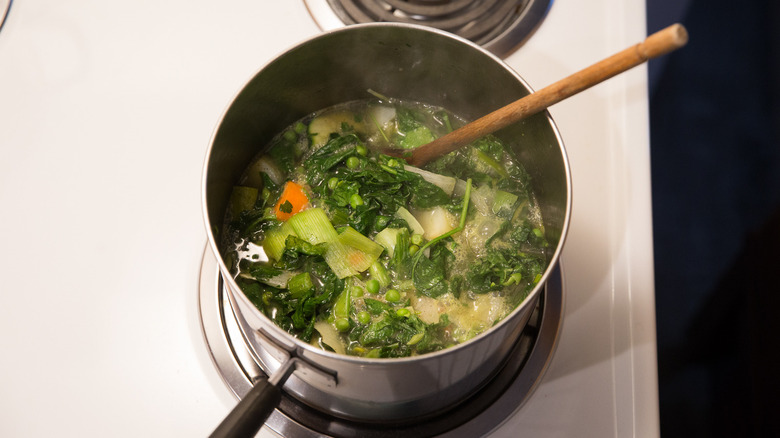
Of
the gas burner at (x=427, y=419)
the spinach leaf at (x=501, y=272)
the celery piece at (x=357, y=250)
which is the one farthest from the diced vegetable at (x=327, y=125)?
the spinach leaf at (x=501, y=272)

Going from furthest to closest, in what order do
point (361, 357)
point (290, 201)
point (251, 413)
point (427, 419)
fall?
point (290, 201) < point (427, 419) < point (361, 357) < point (251, 413)

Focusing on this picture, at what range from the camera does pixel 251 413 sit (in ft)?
3.21

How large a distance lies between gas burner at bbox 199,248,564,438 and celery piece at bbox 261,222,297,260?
14 cm

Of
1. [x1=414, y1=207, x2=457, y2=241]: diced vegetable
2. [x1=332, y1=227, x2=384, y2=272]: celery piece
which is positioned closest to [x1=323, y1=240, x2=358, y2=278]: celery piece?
[x1=332, y1=227, x2=384, y2=272]: celery piece

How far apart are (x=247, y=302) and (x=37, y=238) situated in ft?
2.58

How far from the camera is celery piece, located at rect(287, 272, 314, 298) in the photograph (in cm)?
136

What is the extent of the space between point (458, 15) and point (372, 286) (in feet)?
2.60

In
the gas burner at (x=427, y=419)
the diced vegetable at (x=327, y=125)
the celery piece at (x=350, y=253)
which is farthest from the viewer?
the diced vegetable at (x=327, y=125)

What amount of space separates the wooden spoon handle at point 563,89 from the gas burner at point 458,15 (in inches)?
13.8

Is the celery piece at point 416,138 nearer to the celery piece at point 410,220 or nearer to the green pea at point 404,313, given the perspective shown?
the celery piece at point 410,220

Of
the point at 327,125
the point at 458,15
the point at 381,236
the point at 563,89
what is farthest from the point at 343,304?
the point at 458,15

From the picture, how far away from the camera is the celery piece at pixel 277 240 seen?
1.45 m

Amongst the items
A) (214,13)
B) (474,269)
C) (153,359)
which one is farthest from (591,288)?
(214,13)

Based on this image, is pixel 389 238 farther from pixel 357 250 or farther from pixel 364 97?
pixel 364 97
